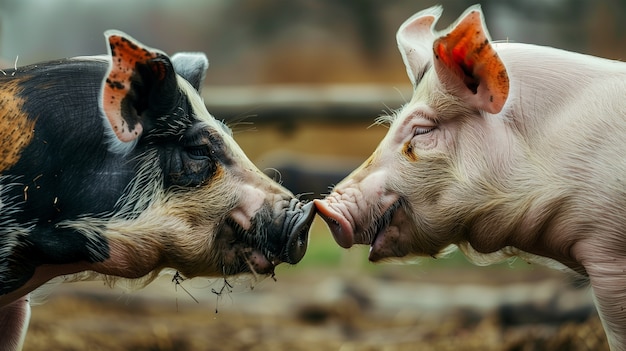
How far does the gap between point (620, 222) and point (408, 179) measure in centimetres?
92

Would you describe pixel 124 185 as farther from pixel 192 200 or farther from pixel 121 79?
pixel 121 79

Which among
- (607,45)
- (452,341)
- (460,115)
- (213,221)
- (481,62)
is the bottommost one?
(607,45)

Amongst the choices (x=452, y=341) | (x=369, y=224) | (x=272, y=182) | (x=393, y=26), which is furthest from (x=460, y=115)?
(x=393, y=26)

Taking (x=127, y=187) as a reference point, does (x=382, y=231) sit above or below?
below

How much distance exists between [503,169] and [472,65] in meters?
0.47

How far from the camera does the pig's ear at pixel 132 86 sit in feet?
11.6

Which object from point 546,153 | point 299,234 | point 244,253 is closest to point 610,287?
point 546,153

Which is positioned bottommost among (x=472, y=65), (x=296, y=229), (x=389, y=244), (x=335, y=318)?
(x=335, y=318)

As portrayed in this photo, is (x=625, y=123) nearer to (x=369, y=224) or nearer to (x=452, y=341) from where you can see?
(x=369, y=224)

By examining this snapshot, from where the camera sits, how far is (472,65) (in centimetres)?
381

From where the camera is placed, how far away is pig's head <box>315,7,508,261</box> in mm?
3875

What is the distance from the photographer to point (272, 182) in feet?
12.6

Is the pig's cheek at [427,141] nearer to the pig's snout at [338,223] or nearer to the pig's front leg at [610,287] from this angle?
the pig's snout at [338,223]

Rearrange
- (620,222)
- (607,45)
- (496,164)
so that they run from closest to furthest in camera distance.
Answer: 1. (620,222)
2. (496,164)
3. (607,45)
